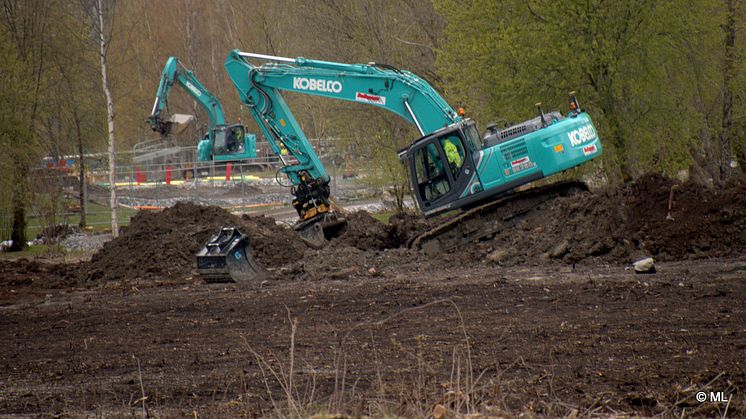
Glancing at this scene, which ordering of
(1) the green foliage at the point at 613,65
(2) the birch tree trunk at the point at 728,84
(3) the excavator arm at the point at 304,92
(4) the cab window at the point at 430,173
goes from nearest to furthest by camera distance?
(4) the cab window at the point at 430,173 → (3) the excavator arm at the point at 304,92 → (1) the green foliage at the point at 613,65 → (2) the birch tree trunk at the point at 728,84

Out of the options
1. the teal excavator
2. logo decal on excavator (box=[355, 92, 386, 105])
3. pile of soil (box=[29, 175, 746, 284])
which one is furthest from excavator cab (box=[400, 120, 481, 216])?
the teal excavator

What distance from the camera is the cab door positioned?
16234 mm

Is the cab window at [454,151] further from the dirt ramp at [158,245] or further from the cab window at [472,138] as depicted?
the dirt ramp at [158,245]

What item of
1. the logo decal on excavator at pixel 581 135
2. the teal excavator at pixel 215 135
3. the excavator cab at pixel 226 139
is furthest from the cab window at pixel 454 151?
the excavator cab at pixel 226 139

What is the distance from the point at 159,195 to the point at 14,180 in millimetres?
13435

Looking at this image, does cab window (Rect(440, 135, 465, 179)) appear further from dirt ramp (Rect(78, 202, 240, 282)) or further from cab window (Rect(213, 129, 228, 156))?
cab window (Rect(213, 129, 228, 156))

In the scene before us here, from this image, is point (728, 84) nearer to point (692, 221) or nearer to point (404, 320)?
point (692, 221)

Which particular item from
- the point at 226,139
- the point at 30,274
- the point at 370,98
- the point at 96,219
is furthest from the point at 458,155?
the point at 96,219

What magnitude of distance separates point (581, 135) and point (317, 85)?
5.44 m

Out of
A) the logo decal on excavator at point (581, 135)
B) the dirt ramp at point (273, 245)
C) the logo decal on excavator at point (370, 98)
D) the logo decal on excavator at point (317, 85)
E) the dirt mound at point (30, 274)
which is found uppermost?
the logo decal on excavator at point (317, 85)

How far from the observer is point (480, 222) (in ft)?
53.9

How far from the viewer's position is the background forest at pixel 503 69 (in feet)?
72.1

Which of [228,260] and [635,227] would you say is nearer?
[635,227]

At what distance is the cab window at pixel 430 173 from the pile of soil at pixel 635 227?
1429 millimetres
